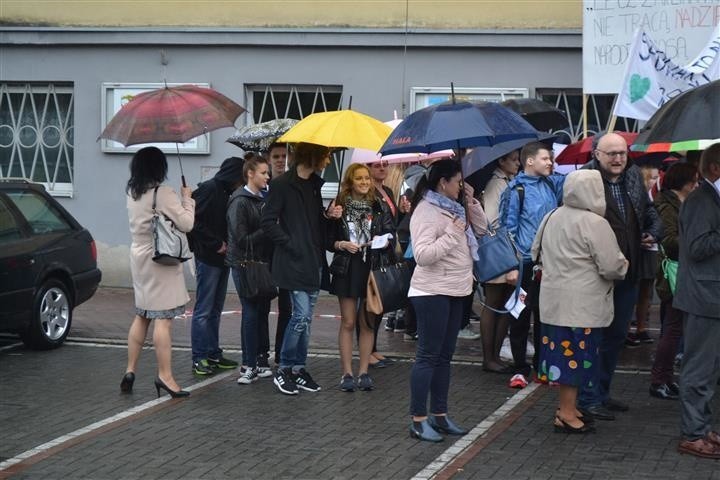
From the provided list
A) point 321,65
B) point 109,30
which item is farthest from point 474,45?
point 109,30

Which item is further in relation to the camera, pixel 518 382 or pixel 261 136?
pixel 261 136

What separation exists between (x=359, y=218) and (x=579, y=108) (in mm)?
6648

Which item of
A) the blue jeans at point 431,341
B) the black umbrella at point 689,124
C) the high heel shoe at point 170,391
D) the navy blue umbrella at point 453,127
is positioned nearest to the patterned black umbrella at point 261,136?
the high heel shoe at point 170,391

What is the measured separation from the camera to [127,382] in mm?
9305

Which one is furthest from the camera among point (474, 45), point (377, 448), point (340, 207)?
point (474, 45)

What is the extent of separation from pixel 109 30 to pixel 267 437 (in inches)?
370

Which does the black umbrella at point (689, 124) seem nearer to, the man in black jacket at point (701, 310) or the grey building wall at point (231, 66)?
the man in black jacket at point (701, 310)

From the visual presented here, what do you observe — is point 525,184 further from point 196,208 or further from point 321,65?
point 321,65

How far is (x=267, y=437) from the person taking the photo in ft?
25.9

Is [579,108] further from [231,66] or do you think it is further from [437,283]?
[437,283]

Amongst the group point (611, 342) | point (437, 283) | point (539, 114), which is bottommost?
point (611, 342)

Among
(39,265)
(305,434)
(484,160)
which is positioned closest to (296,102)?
(39,265)

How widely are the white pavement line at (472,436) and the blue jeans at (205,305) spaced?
259 cm

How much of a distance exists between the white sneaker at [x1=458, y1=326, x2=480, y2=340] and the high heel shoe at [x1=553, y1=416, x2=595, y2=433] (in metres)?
4.02
